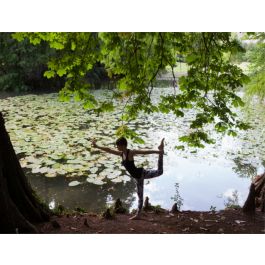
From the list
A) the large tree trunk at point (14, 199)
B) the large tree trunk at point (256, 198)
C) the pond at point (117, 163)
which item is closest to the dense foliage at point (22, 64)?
the pond at point (117, 163)

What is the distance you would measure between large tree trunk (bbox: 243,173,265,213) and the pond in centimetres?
73

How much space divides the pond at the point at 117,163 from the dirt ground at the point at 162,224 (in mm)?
1231

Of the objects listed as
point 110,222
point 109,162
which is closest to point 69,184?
point 109,162

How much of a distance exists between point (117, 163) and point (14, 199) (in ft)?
10.4

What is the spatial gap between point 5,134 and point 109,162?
328 centimetres

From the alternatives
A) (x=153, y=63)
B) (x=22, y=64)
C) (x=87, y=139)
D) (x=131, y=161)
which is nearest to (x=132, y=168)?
(x=131, y=161)

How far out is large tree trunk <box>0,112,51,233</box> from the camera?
3090mm

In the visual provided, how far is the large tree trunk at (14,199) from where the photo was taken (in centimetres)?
309

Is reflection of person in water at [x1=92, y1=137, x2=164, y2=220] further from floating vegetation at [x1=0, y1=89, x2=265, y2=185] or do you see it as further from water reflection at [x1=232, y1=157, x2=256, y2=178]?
water reflection at [x1=232, y1=157, x2=256, y2=178]

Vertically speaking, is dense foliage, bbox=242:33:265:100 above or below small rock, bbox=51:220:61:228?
above

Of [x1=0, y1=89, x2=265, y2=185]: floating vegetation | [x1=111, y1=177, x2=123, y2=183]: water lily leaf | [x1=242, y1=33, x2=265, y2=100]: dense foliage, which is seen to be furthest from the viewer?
[x1=0, y1=89, x2=265, y2=185]: floating vegetation

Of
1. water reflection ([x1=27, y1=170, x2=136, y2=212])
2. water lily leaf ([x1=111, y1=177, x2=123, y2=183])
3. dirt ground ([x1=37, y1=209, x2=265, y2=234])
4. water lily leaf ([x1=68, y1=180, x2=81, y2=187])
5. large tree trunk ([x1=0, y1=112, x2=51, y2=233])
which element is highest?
large tree trunk ([x1=0, y1=112, x2=51, y2=233])

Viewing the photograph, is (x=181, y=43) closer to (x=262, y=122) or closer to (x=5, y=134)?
(x=5, y=134)

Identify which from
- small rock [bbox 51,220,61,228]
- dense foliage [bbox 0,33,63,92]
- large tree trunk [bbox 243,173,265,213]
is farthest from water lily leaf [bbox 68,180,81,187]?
dense foliage [bbox 0,33,63,92]
